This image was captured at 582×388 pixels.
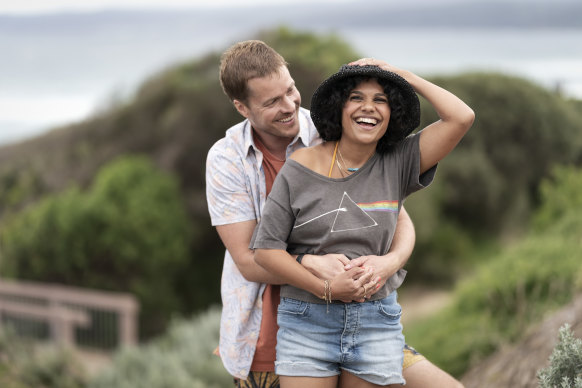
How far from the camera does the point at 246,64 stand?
91.1 inches

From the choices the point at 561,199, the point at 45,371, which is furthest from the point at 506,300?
the point at 45,371

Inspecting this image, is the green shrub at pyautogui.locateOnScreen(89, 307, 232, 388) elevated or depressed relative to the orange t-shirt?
depressed

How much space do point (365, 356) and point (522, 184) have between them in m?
16.5

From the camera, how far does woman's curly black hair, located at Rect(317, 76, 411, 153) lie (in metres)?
2.17

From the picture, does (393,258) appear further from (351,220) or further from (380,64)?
(380,64)

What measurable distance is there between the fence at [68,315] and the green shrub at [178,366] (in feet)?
6.78

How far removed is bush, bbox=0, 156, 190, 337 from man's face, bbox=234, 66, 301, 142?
1078cm

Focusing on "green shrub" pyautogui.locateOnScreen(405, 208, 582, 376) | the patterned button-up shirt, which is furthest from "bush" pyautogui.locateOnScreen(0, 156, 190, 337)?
the patterned button-up shirt

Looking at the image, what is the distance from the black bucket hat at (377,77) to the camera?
212 centimetres

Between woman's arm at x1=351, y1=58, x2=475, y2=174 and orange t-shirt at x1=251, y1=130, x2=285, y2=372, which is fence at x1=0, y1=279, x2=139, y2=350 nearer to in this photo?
orange t-shirt at x1=251, y1=130, x2=285, y2=372

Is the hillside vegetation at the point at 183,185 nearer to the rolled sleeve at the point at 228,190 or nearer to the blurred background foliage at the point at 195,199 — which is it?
the blurred background foliage at the point at 195,199

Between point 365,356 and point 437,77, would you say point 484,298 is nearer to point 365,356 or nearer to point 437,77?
point 365,356

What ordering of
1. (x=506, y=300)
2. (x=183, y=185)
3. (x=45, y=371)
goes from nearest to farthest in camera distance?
(x=506, y=300) < (x=45, y=371) < (x=183, y=185)

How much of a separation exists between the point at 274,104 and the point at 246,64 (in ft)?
0.57
